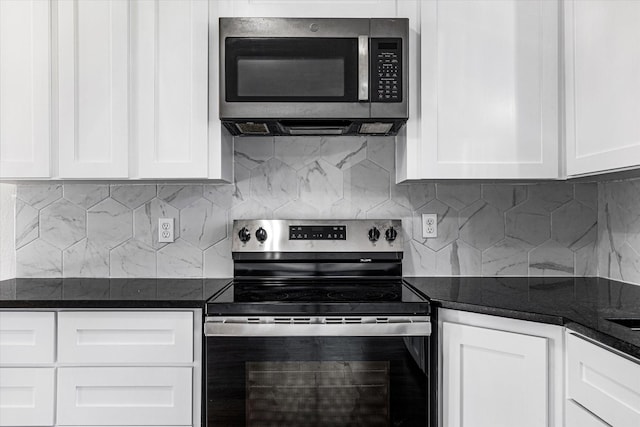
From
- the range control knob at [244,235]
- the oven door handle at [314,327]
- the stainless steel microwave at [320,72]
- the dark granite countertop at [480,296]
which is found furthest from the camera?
the range control knob at [244,235]

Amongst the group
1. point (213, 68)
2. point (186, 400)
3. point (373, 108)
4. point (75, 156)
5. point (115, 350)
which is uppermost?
point (213, 68)

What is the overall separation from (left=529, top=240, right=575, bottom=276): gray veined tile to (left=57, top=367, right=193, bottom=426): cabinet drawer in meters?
1.58

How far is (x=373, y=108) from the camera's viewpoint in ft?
6.21

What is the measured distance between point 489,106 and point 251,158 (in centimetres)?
105

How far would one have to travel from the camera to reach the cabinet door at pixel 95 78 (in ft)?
6.29

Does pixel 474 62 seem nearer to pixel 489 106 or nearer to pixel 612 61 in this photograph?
pixel 489 106

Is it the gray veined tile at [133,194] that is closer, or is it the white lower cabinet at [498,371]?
the white lower cabinet at [498,371]

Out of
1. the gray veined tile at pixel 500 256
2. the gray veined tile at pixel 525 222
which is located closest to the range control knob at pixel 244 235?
the gray veined tile at pixel 500 256

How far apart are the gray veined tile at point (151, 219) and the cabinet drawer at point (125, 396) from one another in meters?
0.70

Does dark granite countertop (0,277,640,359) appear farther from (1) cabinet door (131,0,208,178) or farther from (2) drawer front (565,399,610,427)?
(1) cabinet door (131,0,208,178)

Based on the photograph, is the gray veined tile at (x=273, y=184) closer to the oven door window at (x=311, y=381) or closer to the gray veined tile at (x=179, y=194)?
the gray veined tile at (x=179, y=194)

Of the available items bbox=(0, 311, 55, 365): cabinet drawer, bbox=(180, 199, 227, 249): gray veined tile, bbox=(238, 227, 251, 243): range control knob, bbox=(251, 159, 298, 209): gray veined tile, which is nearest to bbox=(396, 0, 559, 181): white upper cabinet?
bbox=(251, 159, 298, 209): gray veined tile

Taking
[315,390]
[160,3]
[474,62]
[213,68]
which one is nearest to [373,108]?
[474,62]

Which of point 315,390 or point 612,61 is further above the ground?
point 612,61
